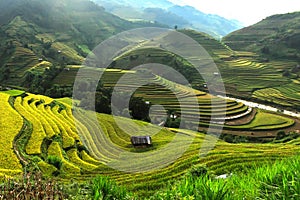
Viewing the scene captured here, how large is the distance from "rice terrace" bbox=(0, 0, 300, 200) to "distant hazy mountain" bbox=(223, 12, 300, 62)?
51 centimetres

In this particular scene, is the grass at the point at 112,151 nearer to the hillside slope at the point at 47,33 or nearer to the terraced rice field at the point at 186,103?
the terraced rice field at the point at 186,103

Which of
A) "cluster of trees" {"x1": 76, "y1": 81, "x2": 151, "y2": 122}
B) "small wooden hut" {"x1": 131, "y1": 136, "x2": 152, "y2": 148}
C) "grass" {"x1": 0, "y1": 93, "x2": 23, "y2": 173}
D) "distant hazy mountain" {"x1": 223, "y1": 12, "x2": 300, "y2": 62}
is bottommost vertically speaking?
"cluster of trees" {"x1": 76, "y1": 81, "x2": 151, "y2": 122}

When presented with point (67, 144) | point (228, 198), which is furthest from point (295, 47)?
point (228, 198)

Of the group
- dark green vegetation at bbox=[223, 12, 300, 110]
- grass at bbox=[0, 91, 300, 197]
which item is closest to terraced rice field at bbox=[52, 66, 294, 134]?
grass at bbox=[0, 91, 300, 197]

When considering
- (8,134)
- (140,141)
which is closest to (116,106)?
(140,141)

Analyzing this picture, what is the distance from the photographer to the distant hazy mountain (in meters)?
88.9

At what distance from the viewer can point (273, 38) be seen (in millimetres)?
98688

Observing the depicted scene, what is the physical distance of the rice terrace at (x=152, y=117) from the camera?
16.5 feet

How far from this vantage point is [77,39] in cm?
12706

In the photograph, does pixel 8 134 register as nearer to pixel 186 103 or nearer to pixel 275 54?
pixel 186 103

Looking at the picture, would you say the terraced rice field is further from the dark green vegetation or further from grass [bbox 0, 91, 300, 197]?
the dark green vegetation

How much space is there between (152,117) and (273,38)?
76.4 m

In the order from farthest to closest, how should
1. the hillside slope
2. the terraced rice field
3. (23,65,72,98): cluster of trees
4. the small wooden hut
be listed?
the hillside slope
(23,65,72,98): cluster of trees
the terraced rice field
the small wooden hut

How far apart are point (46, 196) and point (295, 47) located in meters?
96.2
